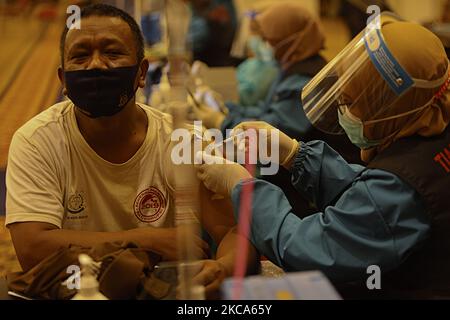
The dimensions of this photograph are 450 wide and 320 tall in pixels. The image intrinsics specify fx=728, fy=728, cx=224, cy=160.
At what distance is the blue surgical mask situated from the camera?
72.6 inches

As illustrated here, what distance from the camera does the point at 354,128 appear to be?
1.87 metres

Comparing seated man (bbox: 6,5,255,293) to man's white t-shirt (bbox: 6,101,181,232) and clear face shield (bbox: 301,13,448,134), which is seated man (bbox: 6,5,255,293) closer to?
man's white t-shirt (bbox: 6,101,181,232)

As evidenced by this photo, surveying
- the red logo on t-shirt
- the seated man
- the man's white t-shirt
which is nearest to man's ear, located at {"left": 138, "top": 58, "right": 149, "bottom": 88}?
the seated man

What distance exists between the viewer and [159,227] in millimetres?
2086

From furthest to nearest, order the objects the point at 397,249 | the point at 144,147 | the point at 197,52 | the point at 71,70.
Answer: the point at 197,52, the point at 144,147, the point at 71,70, the point at 397,249

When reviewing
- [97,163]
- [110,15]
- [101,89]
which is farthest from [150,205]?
[110,15]

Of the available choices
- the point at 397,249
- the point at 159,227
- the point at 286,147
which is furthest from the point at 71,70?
the point at 397,249

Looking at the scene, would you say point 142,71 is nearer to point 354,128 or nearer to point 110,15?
point 110,15

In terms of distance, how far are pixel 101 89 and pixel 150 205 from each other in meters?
0.37

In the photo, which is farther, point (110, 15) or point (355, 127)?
point (110, 15)

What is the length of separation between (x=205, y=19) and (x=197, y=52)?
0.36 meters

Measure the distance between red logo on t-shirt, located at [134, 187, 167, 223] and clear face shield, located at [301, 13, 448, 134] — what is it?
0.52 meters

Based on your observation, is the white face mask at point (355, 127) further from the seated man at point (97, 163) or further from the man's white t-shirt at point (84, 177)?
the man's white t-shirt at point (84, 177)
